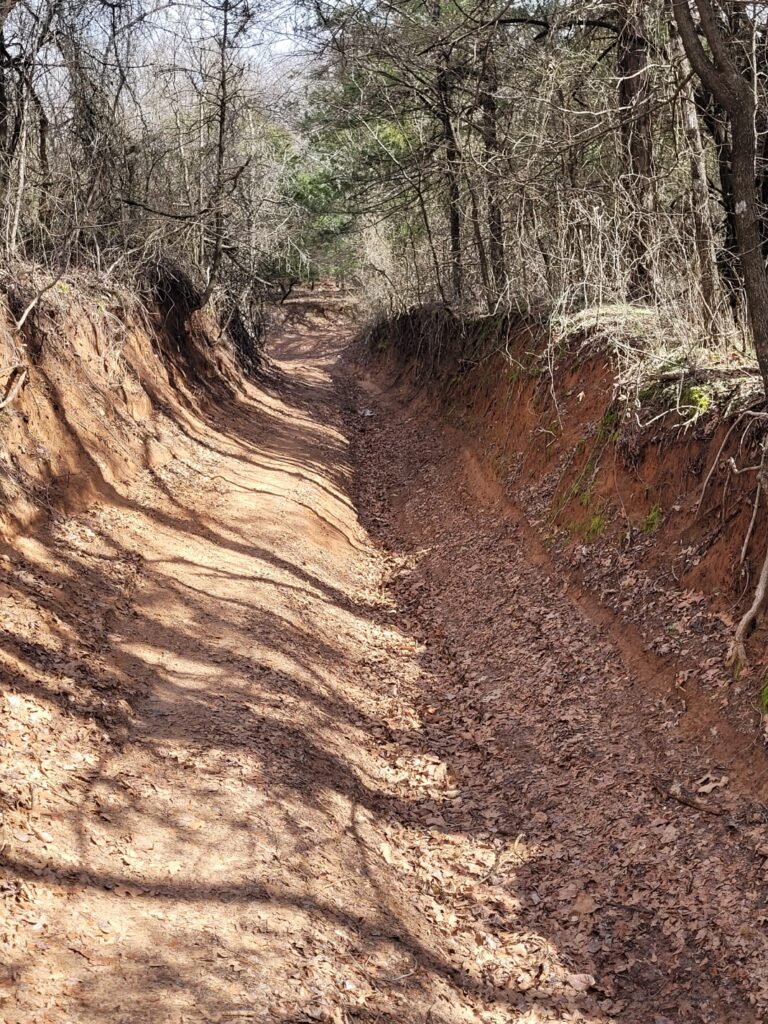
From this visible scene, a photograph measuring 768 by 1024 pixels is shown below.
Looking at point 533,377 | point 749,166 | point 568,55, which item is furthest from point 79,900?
point 568,55

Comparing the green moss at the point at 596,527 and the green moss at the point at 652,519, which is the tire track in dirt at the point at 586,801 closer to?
the green moss at the point at 596,527

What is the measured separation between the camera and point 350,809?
6.26 m

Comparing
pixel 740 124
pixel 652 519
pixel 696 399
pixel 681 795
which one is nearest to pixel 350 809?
pixel 681 795

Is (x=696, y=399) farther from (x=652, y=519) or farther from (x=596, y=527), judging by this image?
(x=596, y=527)

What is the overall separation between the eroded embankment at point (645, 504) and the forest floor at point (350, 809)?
353 millimetres

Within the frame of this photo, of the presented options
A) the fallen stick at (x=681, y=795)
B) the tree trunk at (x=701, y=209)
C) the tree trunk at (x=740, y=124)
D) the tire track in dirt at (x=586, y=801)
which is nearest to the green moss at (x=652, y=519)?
the tire track in dirt at (x=586, y=801)

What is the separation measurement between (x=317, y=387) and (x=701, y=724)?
23.3 metres

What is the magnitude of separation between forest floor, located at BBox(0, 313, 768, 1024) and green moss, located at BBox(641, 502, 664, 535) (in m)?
1.17

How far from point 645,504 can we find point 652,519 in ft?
0.99

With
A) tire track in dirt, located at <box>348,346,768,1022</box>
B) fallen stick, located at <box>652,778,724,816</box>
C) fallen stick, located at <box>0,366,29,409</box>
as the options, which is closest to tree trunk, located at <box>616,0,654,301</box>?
tire track in dirt, located at <box>348,346,768,1022</box>

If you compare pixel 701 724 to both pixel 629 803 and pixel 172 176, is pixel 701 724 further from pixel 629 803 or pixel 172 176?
pixel 172 176

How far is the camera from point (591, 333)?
11.7 meters

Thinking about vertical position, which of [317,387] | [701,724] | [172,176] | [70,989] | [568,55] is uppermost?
[568,55]

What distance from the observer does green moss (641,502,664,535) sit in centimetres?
864
